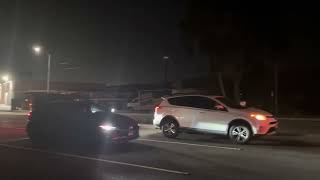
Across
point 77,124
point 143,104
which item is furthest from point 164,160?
point 143,104

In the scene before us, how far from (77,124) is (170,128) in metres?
4.34

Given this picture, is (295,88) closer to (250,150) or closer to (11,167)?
(250,150)

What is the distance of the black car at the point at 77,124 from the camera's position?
16594 mm

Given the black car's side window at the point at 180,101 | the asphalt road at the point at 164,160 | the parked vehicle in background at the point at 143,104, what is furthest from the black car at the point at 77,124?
the parked vehicle in background at the point at 143,104

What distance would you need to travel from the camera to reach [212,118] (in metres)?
19.1

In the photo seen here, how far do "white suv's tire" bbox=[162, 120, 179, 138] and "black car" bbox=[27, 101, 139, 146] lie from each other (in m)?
3.00

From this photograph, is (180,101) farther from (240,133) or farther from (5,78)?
(5,78)

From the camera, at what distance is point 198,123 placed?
63.6ft

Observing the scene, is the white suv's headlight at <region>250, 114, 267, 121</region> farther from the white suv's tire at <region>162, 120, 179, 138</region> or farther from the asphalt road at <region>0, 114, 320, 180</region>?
the white suv's tire at <region>162, 120, 179, 138</region>

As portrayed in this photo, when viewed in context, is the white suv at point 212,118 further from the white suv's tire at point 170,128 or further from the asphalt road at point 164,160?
the asphalt road at point 164,160

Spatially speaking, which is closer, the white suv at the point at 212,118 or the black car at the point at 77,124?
the black car at the point at 77,124

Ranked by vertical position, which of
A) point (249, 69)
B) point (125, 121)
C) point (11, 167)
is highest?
point (249, 69)

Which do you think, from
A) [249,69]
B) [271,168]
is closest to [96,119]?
[271,168]

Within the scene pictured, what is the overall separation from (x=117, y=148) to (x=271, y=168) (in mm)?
5577
